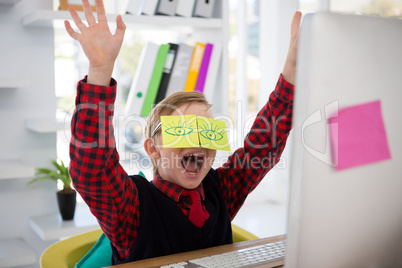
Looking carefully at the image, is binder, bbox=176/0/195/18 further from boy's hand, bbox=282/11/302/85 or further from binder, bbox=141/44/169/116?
boy's hand, bbox=282/11/302/85

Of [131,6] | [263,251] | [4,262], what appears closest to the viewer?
[263,251]

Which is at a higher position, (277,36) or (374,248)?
(277,36)

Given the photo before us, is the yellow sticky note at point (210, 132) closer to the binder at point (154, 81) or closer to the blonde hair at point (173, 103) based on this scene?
the blonde hair at point (173, 103)

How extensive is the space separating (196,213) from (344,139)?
0.60m

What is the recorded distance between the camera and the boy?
0.80 metres

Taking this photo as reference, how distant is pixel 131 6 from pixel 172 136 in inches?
52.8

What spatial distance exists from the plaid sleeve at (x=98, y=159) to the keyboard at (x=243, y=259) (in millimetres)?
→ 209

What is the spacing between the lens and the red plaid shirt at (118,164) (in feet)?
2.68

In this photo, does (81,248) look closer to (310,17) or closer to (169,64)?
(310,17)

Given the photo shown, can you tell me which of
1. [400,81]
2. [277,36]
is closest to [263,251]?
[400,81]

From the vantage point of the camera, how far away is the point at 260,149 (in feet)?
3.97

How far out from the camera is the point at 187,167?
3.87 feet

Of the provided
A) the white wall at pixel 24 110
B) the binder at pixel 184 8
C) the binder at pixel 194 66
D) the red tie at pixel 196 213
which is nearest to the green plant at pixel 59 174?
the white wall at pixel 24 110

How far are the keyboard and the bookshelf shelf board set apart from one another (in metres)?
1.42
